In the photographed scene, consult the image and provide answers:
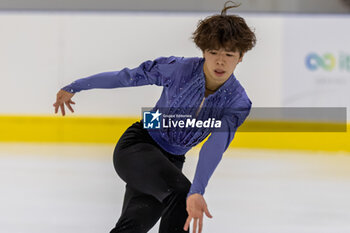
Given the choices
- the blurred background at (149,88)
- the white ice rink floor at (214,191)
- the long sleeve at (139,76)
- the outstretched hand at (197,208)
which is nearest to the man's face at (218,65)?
the long sleeve at (139,76)

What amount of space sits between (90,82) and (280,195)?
5.93ft

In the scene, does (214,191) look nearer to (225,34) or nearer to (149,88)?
(149,88)

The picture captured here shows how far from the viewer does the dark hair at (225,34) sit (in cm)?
198

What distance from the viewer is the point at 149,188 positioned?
1.94m

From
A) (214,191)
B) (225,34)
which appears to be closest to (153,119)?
(225,34)

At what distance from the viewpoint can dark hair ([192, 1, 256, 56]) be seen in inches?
78.1

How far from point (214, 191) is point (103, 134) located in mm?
1499

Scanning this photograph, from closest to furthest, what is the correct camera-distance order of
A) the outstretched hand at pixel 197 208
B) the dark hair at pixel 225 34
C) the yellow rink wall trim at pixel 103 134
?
the outstretched hand at pixel 197 208
the dark hair at pixel 225 34
the yellow rink wall trim at pixel 103 134

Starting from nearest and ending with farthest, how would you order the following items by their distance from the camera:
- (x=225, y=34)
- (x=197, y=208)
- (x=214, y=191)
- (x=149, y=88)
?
(x=197, y=208), (x=225, y=34), (x=214, y=191), (x=149, y=88)

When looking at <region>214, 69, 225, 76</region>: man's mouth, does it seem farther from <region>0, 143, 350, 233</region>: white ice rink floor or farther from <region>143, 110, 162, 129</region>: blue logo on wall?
<region>0, 143, 350, 233</region>: white ice rink floor

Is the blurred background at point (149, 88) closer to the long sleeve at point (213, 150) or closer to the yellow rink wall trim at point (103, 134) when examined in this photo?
the yellow rink wall trim at point (103, 134)

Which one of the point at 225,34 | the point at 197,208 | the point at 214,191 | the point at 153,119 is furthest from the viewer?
the point at 214,191

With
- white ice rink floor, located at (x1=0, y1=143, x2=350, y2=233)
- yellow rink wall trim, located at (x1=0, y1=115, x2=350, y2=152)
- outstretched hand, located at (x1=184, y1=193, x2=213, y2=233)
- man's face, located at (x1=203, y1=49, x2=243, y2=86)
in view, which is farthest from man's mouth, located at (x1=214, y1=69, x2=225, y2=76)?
yellow rink wall trim, located at (x1=0, y1=115, x2=350, y2=152)

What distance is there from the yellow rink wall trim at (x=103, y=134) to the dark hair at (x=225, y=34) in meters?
2.56
